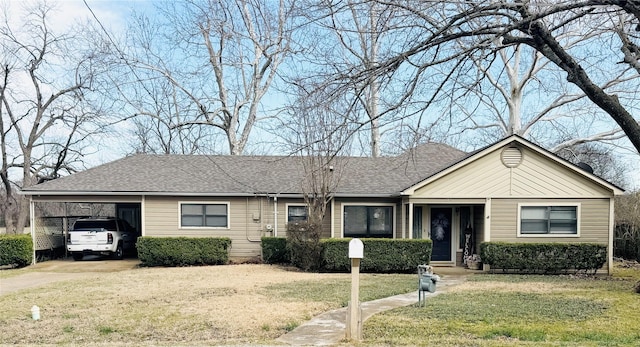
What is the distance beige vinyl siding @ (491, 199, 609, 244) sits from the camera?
1450cm

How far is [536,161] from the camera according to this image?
47.2 feet

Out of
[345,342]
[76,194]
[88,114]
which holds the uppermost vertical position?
[88,114]

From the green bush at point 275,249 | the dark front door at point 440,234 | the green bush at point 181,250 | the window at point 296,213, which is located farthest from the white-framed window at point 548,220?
the green bush at point 181,250

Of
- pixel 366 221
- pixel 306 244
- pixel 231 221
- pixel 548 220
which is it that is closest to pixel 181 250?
pixel 231 221

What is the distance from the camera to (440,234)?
16.2 meters

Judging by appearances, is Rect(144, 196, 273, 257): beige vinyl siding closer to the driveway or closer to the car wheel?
the driveway

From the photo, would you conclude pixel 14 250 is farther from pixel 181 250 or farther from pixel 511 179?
pixel 511 179

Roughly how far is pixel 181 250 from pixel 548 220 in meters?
12.0

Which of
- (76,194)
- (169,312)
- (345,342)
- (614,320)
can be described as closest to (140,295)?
(169,312)

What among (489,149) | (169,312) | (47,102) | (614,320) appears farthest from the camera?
(47,102)

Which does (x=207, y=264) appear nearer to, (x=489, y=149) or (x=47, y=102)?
(x=489, y=149)

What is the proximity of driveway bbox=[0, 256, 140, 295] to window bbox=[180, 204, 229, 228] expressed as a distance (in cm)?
230

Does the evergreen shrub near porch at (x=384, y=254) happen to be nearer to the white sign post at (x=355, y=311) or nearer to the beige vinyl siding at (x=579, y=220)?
the beige vinyl siding at (x=579, y=220)

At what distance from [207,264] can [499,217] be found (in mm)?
9758
